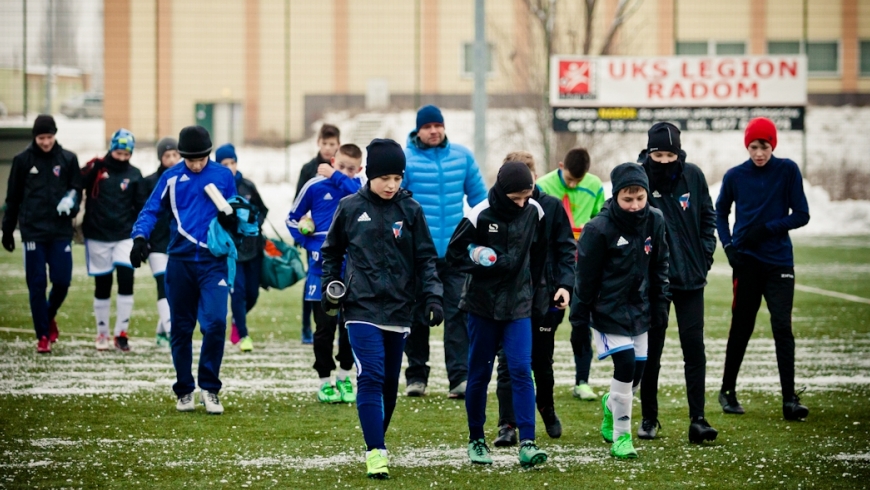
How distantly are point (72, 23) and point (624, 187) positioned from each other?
3011 cm

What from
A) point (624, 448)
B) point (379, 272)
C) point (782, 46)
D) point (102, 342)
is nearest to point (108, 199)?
point (102, 342)

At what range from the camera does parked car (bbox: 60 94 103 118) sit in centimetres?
3588

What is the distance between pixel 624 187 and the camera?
7223 mm

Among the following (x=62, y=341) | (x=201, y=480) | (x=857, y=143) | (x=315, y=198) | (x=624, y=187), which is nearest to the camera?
(x=201, y=480)

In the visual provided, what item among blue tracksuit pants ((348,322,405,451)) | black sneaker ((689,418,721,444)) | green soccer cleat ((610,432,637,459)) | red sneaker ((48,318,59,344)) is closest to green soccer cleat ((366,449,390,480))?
blue tracksuit pants ((348,322,405,451))

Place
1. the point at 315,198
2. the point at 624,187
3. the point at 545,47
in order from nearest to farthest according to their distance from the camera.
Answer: the point at 624,187
the point at 315,198
the point at 545,47

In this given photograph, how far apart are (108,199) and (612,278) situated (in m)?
6.50

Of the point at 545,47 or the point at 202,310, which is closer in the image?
the point at 202,310

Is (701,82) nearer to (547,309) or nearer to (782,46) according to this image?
(782,46)

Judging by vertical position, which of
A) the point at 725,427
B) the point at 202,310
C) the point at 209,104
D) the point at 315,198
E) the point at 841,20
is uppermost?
the point at 841,20

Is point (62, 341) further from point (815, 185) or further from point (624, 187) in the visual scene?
point (815, 185)

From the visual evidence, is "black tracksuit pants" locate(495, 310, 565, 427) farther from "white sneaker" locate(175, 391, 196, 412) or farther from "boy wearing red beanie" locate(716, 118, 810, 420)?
"white sneaker" locate(175, 391, 196, 412)

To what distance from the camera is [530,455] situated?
6.92 metres

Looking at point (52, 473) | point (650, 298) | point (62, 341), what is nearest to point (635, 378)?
point (650, 298)
